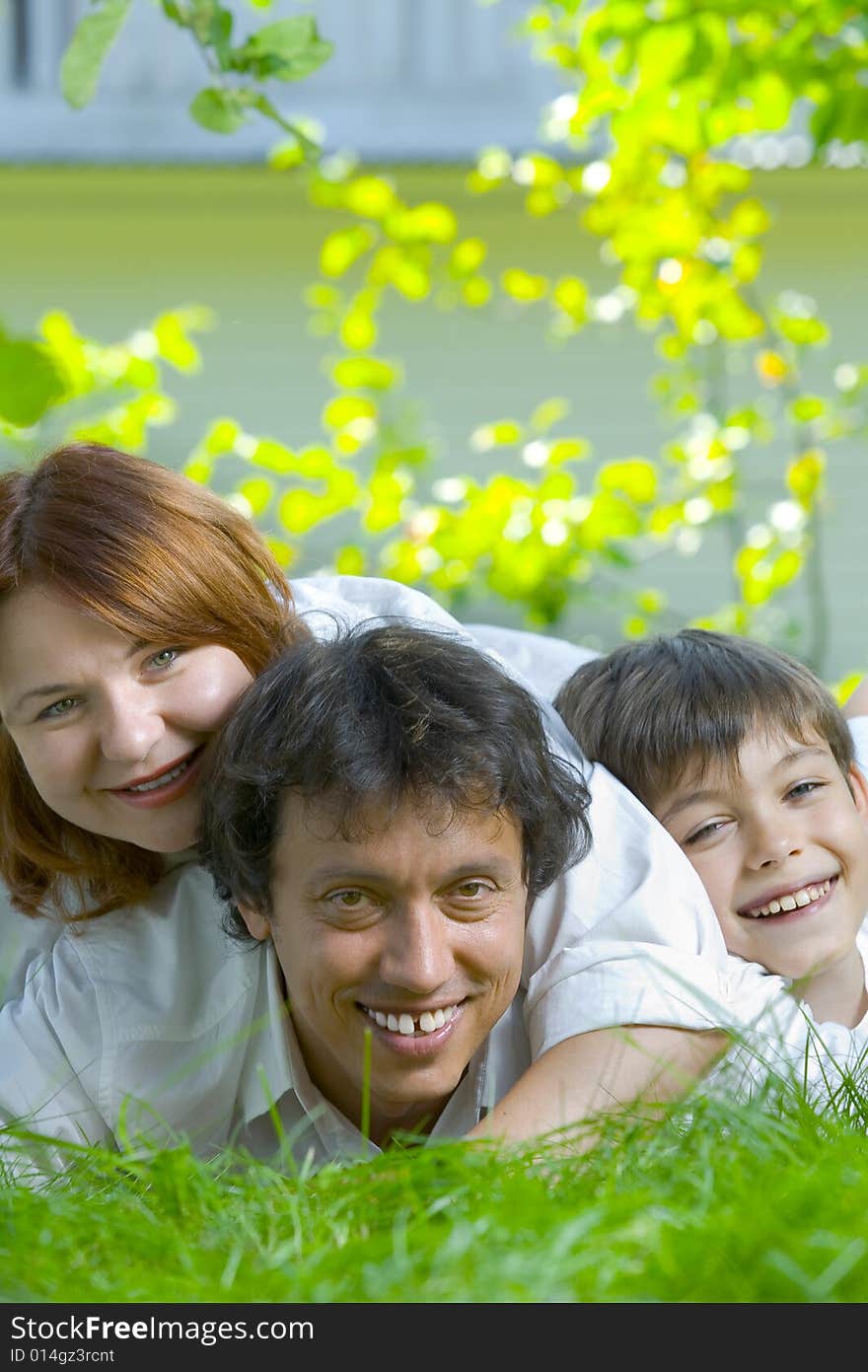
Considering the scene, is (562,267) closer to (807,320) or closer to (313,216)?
(313,216)

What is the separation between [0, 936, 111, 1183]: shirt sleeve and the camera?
91.7 inches

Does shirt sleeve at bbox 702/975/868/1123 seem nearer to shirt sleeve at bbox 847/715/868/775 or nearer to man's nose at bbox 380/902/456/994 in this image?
man's nose at bbox 380/902/456/994

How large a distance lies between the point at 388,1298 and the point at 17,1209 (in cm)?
50

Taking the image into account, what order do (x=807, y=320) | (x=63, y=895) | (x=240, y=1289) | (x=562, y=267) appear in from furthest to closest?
(x=562, y=267), (x=807, y=320), (x=63, y=895), (x=240, y=1289)

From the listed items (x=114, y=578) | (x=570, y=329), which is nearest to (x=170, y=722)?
(x=114, y=578)

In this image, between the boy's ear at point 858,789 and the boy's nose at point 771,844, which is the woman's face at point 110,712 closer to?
the boy's nose at point 771,844

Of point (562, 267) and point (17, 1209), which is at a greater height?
point (562, 267)

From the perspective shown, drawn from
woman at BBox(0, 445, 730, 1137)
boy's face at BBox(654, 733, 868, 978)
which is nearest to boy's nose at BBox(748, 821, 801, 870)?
boy's face at BBox(654, 733, 868, 978)

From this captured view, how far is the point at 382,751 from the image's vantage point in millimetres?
2039

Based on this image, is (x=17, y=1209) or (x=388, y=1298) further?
(x=17, y=1209)

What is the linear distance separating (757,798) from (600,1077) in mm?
673

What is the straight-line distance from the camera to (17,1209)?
1574mm

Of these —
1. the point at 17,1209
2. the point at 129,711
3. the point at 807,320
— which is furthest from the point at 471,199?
the point at 17,1209
